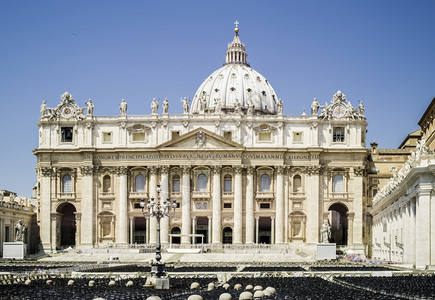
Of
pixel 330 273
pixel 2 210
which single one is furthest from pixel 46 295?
pixel 2 210

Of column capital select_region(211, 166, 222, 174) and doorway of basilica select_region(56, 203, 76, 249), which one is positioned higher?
column capital select_region(211, 166, 222, 174)

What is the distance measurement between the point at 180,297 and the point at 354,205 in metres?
74.3

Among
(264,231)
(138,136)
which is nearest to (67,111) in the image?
(138,136)

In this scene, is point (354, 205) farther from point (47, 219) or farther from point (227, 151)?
point (47, 219)

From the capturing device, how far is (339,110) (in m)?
113

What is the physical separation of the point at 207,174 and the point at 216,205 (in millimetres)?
4909

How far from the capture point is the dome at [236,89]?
518 ft

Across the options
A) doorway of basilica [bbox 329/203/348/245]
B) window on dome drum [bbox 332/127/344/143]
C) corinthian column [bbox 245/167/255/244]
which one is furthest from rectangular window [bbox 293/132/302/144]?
doorway of basilica [bbox 329/203/348/245]

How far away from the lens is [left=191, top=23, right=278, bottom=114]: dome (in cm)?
15799

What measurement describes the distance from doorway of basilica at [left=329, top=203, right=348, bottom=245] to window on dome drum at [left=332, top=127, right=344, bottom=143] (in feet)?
33.5

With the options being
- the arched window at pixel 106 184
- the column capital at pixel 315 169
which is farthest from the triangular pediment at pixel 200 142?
the column capital at pixel 315 169

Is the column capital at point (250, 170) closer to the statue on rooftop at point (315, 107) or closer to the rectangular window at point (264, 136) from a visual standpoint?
the rectangular window at point (264, 136)

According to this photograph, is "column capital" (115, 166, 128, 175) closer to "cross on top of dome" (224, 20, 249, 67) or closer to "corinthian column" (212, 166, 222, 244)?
"corinthian column" (212, 166, 222, 244)

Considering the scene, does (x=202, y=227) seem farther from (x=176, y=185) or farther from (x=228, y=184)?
(x=228, y=184)
